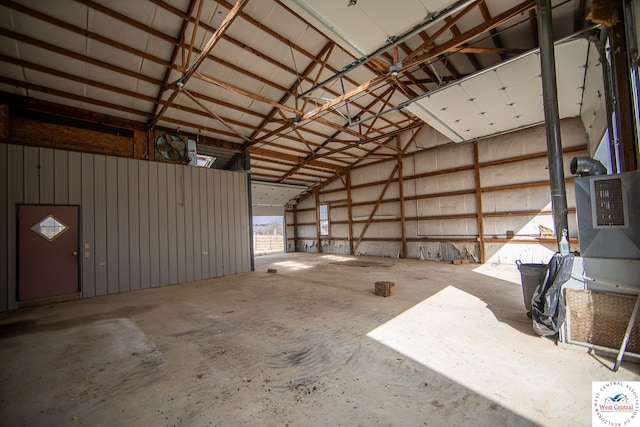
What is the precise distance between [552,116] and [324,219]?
1186 centimetres

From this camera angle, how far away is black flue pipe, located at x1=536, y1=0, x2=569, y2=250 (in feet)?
10.6

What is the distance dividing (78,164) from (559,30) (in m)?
9.99

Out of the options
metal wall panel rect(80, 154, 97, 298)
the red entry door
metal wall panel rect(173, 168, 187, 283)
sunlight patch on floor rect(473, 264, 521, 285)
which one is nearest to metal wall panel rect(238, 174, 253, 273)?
metal wall panel rect(173, 168, 187, 283)

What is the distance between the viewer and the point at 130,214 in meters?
6.67

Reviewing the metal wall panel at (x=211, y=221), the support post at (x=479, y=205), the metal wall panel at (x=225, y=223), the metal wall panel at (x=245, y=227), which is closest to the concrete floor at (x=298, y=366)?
the metal wall panel at (x=211, y=221)

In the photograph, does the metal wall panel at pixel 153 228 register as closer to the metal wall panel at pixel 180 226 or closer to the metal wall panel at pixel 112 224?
the metal wall panel at pixel 180 226

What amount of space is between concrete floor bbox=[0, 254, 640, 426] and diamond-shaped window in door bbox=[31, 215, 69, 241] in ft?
5.28

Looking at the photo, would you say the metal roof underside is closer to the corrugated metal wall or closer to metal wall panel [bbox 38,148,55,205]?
metal wall panel [bbox 38,148,55,205]

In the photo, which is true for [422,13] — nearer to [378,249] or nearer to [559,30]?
[559,30]

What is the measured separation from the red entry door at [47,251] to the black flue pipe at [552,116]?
892 centimetres

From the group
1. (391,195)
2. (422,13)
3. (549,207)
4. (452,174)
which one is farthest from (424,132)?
(422,13)

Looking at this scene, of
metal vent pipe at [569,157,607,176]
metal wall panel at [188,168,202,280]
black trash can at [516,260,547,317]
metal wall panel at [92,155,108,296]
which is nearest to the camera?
metal vent pipe at [569,157,607,176]

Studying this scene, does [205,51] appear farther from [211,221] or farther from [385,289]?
[385,289]

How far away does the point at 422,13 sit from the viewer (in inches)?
136
